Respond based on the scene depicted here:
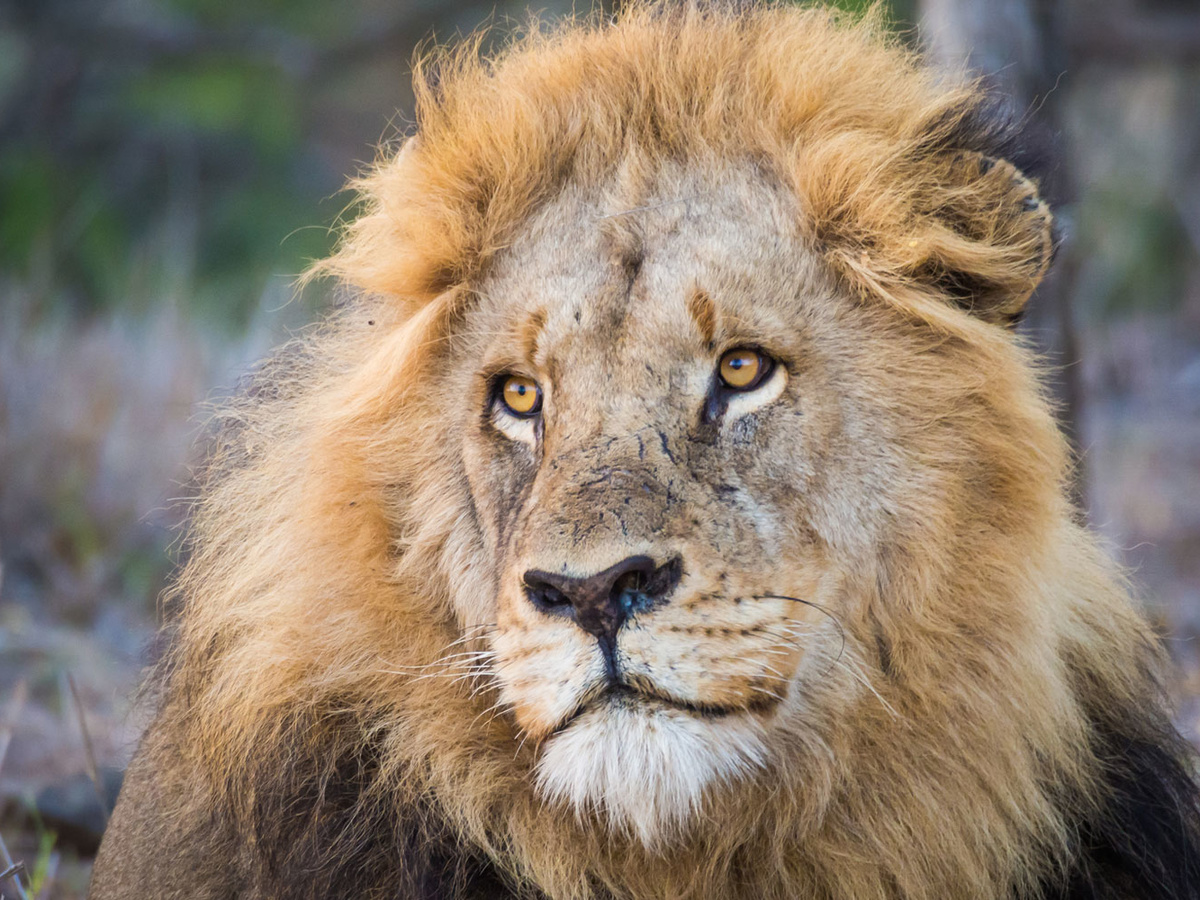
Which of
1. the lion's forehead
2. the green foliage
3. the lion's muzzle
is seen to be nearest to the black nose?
the lion's muzzle

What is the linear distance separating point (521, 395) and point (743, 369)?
457mm

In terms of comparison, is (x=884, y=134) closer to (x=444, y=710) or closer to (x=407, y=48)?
(x=444, y=710)

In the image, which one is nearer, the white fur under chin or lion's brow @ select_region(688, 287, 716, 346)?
the white fur under chin

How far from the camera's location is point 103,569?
→ 6258 millimetres

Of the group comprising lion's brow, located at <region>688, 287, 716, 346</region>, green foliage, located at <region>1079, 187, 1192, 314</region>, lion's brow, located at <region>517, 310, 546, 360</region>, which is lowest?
lion's brow, located at <region>517, 310, 546, 360</region>

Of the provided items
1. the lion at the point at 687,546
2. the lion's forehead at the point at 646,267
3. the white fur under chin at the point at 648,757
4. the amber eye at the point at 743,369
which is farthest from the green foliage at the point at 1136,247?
the white fur under chin at the point at 648,757

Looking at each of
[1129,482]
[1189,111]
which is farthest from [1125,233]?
[1129,482]

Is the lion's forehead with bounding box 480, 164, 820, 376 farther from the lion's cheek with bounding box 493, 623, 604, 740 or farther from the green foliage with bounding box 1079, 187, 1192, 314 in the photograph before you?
the green foliage with bounding box 1079, 187, 1192, 314

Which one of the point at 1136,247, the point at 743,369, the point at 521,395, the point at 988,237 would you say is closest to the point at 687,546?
the point at 743,369

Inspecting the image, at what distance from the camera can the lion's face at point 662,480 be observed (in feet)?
7.53

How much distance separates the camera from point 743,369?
8.38ft

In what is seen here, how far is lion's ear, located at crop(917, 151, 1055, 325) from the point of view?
266 centimetres

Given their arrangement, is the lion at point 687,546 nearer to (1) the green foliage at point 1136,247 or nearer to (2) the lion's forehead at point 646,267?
(2) the lion's forehead at point 646,267

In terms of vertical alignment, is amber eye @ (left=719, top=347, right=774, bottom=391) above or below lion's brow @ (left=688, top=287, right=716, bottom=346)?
below
